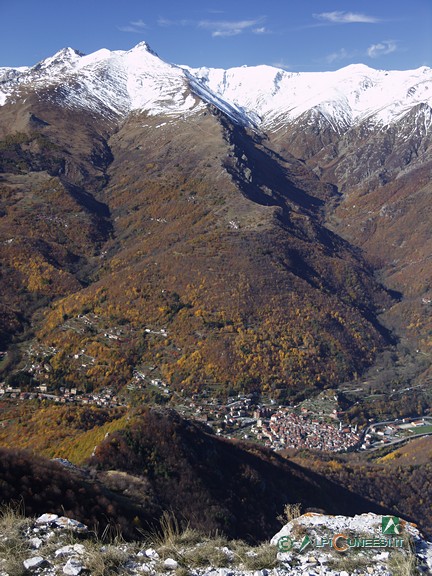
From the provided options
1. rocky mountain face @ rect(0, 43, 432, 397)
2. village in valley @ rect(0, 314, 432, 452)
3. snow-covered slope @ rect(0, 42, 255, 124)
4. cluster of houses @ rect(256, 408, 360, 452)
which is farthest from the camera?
snow-covered slope @ rect(0, 42, 255, 124)

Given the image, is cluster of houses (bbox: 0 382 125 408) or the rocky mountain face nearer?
cluster of houses (bbox: 0 382 125 408)

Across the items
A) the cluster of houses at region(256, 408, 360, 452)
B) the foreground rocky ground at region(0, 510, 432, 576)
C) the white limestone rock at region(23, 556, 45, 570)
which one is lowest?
the cluster of houses at region(256, 408, 360, 452)

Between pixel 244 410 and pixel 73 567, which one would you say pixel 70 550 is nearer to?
pixel 73 567

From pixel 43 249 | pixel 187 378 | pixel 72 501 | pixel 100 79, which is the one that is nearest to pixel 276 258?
pixel 187 378

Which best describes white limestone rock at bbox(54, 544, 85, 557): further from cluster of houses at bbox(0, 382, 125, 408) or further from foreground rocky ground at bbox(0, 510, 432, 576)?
cluster of houses at bbox(0, 382, 125, 408)

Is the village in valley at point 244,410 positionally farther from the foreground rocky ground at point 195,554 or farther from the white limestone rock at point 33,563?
the white limestone rock at point 33,563

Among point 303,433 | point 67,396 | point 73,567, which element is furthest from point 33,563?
point 67,396

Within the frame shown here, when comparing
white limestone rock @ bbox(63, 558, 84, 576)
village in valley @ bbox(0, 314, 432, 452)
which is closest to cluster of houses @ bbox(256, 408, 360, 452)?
village in valley @ bbox(0, 314, 432, 452)

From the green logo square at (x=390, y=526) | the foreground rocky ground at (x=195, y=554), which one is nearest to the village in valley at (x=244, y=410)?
the green logo square at (x=390, y=526)
